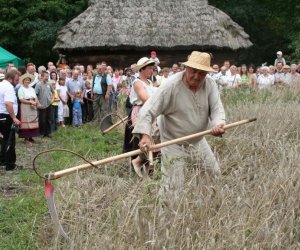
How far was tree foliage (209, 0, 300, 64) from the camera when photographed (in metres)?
28.9

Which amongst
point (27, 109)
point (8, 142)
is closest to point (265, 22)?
point (27, 109)

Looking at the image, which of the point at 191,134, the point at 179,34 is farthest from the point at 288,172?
the point at 179,34

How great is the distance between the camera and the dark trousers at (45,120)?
12648 mm

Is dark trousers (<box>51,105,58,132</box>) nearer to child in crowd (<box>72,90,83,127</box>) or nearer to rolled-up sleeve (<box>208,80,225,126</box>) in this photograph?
child in crowd (<box>72,90,83,127</box>)

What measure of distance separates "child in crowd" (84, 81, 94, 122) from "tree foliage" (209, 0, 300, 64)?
14.0 meters

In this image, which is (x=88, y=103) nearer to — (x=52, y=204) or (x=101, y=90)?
(x=101, y=90)

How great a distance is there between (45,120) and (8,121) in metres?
3.83

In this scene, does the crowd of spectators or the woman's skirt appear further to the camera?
the crowd of spectators

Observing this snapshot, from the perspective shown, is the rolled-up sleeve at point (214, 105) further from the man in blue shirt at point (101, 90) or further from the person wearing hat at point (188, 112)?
the man in blue shirt at point (101, 90)

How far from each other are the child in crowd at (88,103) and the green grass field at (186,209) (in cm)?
838

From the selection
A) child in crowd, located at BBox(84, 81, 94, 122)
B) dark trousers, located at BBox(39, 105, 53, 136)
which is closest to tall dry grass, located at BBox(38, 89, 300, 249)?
dark trousers, located at BBox(39, 105, 53, 136)

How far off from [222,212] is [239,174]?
923 millimetres

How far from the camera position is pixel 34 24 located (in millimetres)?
26609

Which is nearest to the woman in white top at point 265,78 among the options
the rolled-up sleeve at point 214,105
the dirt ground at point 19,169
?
the dirt ground at point 19,169
